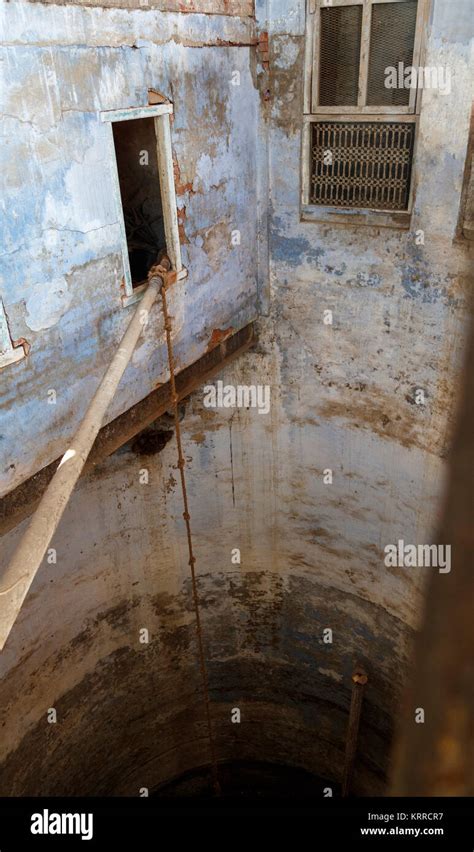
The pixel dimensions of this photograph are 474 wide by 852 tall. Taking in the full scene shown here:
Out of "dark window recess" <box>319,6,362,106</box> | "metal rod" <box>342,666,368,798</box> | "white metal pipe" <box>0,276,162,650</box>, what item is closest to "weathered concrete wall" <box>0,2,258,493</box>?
"white metal pipe" <box>0,276,162,650</box>

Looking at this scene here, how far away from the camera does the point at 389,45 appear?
5.25m

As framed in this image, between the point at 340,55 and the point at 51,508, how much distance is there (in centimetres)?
474

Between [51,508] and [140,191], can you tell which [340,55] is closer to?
[140,191]

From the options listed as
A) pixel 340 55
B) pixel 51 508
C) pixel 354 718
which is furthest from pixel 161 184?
pixel 354 718

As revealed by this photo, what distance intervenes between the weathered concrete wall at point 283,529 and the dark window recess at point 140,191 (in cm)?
43

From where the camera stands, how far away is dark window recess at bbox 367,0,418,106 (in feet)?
16.8

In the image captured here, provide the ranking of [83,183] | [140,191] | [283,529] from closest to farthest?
[83,183]
[140,191]
[283,529]

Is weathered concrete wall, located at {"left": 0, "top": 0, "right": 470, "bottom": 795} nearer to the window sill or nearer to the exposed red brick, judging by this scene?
the window sill

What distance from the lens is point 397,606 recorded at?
729 centimetres

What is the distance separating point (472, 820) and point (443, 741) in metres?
6.22

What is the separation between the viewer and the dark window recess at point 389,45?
512 centimetres

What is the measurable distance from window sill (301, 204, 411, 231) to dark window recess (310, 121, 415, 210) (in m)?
0.05

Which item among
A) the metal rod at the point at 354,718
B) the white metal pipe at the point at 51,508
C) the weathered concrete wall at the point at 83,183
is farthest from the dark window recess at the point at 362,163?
the metal rod at the point at 354,718

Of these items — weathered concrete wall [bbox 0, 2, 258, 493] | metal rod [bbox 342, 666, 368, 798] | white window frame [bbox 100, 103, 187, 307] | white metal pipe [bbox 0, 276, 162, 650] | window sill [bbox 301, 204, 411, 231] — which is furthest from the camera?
metal rod [bbox 342, 666, 368, 798]
